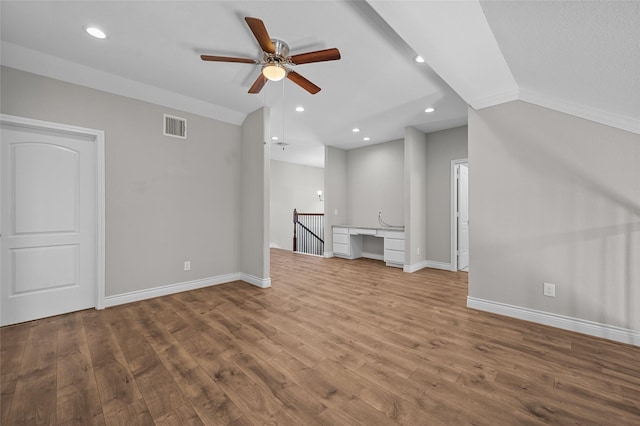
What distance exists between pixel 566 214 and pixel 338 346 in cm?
267

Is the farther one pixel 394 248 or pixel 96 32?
pixel 394 248

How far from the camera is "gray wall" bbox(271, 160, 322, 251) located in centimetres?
834

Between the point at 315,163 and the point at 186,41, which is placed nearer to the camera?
the point at 186,41

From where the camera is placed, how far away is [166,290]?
3.67 m

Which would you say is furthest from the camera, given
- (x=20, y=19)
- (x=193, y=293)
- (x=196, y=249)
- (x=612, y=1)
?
(x=196, y=249)

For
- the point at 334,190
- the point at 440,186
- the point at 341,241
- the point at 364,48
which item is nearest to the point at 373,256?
the point at 341,241

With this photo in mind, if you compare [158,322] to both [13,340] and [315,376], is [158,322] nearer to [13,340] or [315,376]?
[13,340]

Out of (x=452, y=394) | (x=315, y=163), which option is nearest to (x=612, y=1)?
(x=452, y=394)

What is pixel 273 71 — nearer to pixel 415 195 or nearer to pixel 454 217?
pixel 415 195

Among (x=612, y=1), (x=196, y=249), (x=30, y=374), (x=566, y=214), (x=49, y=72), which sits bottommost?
(x=30, y=374)

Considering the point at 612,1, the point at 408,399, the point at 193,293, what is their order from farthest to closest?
the point at 193,293 < the point at 408,399 < the point at 612,1

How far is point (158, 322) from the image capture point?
2.77 meters

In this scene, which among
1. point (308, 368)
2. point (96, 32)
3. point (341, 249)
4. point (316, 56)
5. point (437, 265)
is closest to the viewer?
point (308, 368)

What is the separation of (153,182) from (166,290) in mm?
1536
